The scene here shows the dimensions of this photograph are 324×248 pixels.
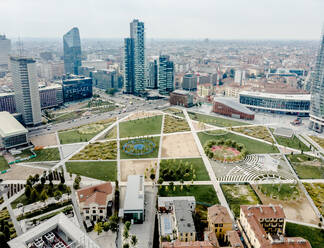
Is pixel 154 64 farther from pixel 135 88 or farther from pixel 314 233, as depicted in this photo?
pixel 314 233

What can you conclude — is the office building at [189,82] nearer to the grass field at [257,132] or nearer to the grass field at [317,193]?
the grass field at [257,132]

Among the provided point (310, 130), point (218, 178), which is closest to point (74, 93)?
Answer: point (218, 178)

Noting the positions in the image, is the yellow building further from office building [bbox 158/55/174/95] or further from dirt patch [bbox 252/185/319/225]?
office building [bbox 158/55/174/95]

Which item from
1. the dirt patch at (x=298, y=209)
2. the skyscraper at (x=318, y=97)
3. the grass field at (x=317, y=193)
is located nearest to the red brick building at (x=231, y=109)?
the skyscraper at (x=318, y=97)

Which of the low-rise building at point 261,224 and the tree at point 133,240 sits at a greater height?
the low-rise building at point 261,224

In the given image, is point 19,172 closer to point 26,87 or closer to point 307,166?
point 26,87

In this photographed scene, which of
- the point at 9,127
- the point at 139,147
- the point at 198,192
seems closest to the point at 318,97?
the point at 198,192
